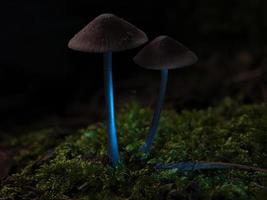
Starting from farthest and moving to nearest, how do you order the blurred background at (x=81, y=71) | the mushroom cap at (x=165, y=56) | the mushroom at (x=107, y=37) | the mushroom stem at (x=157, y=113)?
1. the blurred background at (x=81, y=71)
2. the mushroom stem at (x=157, y=113)
3. the mushroom cap at (x=165, y=56)
4. the mushroom at (x=107, y=37)

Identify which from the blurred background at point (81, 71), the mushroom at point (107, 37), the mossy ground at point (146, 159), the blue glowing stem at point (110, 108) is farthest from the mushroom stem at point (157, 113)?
the blurred background at point (81, 71)

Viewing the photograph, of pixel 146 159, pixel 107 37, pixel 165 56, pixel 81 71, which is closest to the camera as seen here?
pixel 107 37

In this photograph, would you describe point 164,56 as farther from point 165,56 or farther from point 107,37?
point 107,37

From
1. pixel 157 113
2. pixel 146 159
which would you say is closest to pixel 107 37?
pixel 157 113

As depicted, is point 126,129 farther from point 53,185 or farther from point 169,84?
point 169,84

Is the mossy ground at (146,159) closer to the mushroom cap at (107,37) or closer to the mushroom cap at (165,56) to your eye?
the mushroom cap at (165,56)

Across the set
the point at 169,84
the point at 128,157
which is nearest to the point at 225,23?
the point at 169,84
